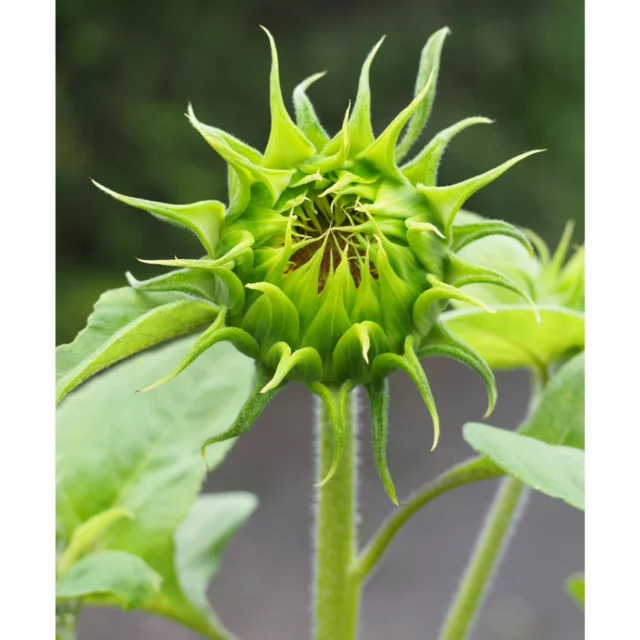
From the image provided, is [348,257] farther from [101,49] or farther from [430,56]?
[101,49]

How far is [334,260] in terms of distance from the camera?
41cm

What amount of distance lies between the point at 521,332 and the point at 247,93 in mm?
3178

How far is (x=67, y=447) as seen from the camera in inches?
25.2

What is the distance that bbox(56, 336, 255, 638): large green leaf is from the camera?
60 centimetres

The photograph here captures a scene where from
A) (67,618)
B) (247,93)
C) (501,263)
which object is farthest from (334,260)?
(247,93)

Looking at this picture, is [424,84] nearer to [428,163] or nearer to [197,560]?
[428,163]

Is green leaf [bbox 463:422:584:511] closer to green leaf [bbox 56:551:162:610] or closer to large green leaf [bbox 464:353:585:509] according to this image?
large green leaf [bbox 464:353:585:509]

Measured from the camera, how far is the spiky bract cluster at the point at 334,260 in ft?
1.31

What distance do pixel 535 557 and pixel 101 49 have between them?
7.63 feet

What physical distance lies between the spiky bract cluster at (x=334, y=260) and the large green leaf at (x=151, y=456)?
195 millimetres

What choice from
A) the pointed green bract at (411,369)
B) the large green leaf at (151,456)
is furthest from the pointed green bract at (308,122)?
the large green leaf at (151,456)

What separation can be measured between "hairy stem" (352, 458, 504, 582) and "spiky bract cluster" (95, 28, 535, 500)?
112mm

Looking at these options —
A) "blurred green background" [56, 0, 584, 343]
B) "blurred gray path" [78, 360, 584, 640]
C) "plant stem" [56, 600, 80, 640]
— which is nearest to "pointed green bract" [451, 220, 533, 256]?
"plant stem" [56, 600, 80, 640]

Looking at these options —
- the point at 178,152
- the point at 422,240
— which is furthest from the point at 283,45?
the point at 422,240
